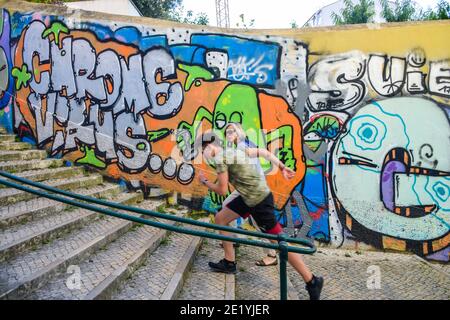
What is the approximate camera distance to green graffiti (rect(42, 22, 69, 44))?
6.33 metres

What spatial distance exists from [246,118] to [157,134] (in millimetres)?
1611

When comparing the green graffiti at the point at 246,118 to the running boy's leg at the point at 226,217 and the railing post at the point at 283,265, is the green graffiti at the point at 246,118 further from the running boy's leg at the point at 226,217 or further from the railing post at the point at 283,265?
the railing post at the point at 283,265

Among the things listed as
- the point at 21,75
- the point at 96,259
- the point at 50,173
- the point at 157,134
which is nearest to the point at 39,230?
the point at 96,259

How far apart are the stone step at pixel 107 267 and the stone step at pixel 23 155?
251cm

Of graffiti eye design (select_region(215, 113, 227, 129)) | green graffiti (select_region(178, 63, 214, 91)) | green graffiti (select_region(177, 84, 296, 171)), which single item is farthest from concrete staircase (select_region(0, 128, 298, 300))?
green graffiti (select_region(178, 63, 214, 91))

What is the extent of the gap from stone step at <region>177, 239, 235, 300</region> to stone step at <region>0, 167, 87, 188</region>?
108 inches

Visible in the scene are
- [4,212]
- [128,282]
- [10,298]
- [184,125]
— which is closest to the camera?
[10,298]

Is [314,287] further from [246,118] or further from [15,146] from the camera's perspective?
[15,146]

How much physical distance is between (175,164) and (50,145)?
94.5 inches

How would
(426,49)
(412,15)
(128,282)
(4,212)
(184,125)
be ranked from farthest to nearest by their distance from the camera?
(412,15)
(184,125)
(426,49)
(4,212)
(128,282)
